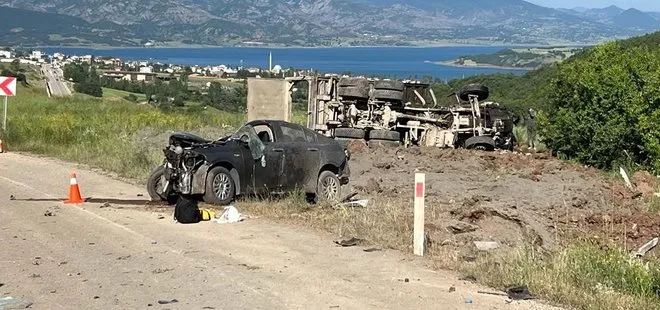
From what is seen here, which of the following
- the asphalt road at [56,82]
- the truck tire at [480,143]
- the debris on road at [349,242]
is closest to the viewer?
the debris on road at [349,242]

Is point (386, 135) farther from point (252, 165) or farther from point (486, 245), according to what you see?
point (486, 245)

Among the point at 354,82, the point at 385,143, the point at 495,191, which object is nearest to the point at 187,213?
the point at 495,191

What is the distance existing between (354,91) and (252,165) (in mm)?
13156

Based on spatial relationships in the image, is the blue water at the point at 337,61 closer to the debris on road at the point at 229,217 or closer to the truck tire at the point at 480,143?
the truck tire at the point at 480,143

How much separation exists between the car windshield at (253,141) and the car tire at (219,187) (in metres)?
0.67

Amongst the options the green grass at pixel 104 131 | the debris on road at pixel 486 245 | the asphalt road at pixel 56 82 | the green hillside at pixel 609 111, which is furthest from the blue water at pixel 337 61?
the debris on road at pixel 486 245

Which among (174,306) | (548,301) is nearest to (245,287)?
(174,306)

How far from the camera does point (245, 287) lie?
909 centimetres

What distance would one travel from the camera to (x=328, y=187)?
1645cm

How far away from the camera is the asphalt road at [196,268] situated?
28.1 feet

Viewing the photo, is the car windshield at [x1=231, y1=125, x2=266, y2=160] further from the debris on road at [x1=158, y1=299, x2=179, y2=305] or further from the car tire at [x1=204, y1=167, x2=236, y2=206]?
the debris on road at [x1=158, y1=299, x2=179, y2=305]

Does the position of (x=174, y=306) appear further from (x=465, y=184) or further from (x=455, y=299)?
(x=465, y=184)

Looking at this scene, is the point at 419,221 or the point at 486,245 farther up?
the point at 419,221

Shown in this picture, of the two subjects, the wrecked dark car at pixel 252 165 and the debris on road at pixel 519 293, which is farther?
the wrecked dark car at pixel 252 165
